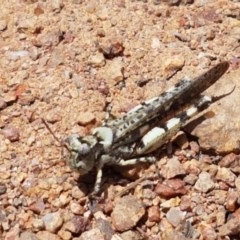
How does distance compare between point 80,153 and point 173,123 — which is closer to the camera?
point 80,153

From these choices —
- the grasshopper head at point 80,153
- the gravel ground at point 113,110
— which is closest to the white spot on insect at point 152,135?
the gravel ground at point 113,110

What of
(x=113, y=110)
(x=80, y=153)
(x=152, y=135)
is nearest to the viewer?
(x=80, y=153)

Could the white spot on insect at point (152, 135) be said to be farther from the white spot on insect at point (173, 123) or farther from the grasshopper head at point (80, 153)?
the grasshopper head at point (80, 153)

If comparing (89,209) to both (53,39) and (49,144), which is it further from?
(53,39)

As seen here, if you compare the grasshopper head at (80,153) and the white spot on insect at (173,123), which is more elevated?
the grasshopper head at (80,153)

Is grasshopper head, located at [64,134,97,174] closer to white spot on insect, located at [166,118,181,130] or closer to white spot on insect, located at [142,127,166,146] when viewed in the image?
white spot on insect, located at [142,127,166,146]

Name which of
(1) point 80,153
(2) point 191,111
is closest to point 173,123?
(2) point 191,111

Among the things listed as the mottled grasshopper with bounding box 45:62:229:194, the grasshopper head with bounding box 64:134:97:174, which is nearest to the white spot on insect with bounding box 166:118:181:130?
the mottled grasshopper with bounding box 45:62:229:194

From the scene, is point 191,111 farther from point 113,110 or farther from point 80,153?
point 80,153
